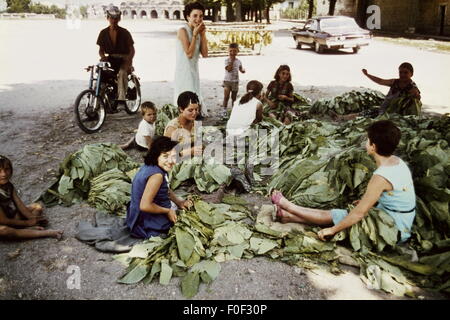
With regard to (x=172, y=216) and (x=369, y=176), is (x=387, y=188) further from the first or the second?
(x=172, y=216)

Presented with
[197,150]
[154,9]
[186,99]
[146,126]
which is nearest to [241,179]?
[197,150]

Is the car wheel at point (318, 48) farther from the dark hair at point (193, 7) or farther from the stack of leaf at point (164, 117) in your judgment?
the dark hair at point (193, 7)

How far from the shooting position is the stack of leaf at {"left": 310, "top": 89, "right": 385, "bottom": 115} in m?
8.11

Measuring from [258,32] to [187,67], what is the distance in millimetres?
13473

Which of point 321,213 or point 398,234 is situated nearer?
point 398,234

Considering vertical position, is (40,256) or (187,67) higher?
(187,67)

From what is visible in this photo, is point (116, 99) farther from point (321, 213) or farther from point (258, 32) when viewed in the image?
point (258, 32)

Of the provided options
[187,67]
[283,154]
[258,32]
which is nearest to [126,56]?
[187,67]

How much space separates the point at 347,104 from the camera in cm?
819

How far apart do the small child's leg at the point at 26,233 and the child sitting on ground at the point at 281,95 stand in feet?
15.9

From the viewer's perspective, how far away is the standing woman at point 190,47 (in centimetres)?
629

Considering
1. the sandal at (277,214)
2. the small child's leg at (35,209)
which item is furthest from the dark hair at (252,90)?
the small child's leg at (35,209)

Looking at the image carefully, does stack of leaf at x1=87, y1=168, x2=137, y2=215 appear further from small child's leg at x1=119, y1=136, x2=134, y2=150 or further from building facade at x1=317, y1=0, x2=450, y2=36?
building facade at x1=317, y1=0, x2=450, y2=36

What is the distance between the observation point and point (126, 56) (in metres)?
8.00
